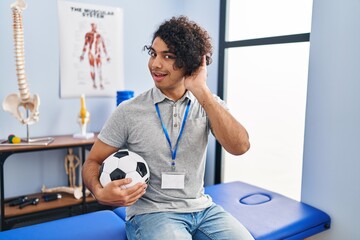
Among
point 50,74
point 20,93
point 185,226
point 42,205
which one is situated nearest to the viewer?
point 185,226

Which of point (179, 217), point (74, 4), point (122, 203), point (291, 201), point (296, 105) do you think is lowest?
point (291, 201)

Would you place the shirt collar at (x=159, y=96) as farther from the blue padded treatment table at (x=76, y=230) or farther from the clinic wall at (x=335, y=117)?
the clinic wall at (x=335, y=117)

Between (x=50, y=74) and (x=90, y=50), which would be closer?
(x=50, y=74)

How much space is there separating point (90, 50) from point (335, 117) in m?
1.86

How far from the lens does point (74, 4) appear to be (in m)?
2.45

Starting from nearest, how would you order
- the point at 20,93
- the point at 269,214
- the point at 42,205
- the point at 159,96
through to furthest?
the point at 159,96
the point at 269,214
the point at 20,93
the point at 42,205

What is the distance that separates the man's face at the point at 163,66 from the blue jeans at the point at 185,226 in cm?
55

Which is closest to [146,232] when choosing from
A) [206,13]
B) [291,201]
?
[291,201]

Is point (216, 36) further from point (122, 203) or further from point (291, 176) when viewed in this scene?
point (122, 203)

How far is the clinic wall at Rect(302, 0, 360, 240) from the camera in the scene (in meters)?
1.66

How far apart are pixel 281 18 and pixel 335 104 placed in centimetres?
78

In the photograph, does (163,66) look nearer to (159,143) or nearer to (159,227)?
(159,143)

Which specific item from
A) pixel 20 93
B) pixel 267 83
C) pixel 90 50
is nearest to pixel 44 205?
pixel 20 93

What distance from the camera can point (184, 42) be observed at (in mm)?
1358
